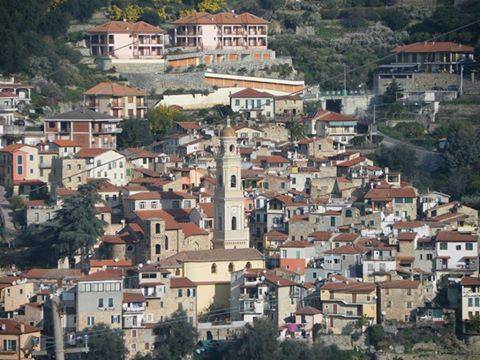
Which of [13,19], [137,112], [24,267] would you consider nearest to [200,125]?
[137,112]

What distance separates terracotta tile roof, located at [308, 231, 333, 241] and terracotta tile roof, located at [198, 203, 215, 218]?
2350 millimetres

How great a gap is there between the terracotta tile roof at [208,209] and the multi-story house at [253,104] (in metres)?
10.9

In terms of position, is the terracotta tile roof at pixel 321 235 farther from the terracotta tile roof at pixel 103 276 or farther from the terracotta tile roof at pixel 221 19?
the terracotta tile roof at pixel 221 19

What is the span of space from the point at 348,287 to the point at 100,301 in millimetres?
5158

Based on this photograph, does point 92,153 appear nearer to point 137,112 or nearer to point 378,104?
point 137,112

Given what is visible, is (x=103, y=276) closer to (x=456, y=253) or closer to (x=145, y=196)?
(x=145, y=196)

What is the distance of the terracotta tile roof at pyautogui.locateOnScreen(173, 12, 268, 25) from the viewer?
77.8 m

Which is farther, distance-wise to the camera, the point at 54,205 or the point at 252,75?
the point at 252,75

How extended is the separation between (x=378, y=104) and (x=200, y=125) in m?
6.34

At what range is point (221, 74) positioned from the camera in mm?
75125

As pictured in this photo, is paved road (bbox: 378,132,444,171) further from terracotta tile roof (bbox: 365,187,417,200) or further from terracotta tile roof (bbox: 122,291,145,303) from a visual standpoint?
terracotta tile roof (bbox: 122,291,145,303)

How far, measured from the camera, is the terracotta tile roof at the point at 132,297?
53188mm

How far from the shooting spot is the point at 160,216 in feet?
190

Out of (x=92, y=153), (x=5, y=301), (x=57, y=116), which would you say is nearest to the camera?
(x=5, y=301)
